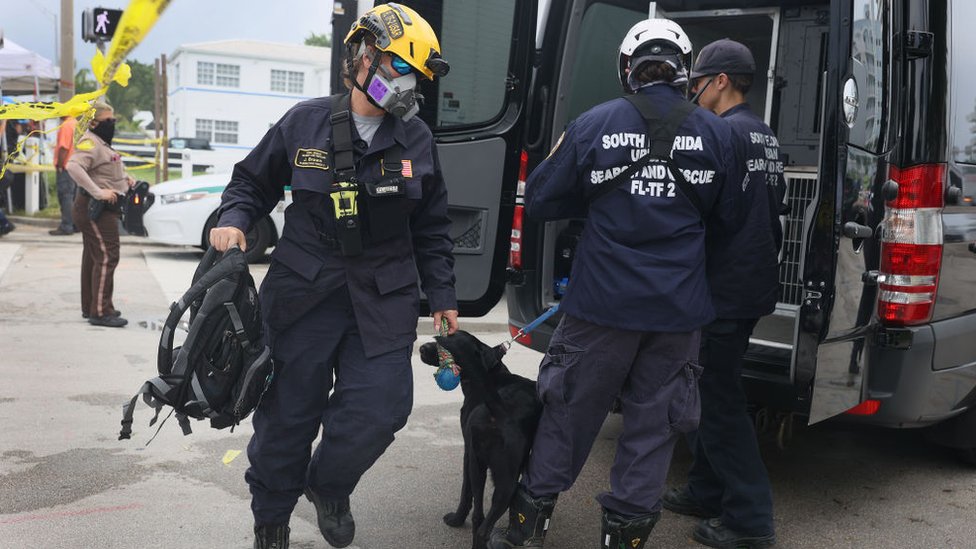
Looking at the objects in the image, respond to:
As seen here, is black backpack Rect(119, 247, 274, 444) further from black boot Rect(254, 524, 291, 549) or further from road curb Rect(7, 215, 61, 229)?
road curb Rect(7, 215, 61, 229)

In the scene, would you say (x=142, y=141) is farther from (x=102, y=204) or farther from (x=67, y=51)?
(x=102, y=204)

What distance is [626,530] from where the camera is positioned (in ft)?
10.5

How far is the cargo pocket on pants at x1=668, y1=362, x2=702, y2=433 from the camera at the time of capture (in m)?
3.22

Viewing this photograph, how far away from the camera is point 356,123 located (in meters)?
3.25

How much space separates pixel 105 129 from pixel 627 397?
5.71 metres

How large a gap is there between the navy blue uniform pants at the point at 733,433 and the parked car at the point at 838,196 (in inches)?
8.7

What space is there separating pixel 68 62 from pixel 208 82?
3171 centimetres

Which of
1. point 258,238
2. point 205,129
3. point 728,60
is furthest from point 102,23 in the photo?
point 205,129

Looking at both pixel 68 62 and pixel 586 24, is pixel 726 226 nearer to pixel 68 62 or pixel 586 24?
pixel 586 24

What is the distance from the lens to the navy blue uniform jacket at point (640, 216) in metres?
3.11

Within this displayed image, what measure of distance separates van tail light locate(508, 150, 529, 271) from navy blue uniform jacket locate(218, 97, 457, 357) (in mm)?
1422

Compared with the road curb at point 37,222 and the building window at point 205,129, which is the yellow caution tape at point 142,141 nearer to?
the road curb at point 37,222

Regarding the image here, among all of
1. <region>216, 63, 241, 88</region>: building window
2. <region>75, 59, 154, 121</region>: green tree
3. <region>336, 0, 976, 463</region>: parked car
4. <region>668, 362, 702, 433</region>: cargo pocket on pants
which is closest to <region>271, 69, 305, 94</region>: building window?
<region>216, 63, 241, 88</region>: building window

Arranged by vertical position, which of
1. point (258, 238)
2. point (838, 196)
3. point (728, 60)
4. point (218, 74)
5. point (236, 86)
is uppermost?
point (218, 74)
